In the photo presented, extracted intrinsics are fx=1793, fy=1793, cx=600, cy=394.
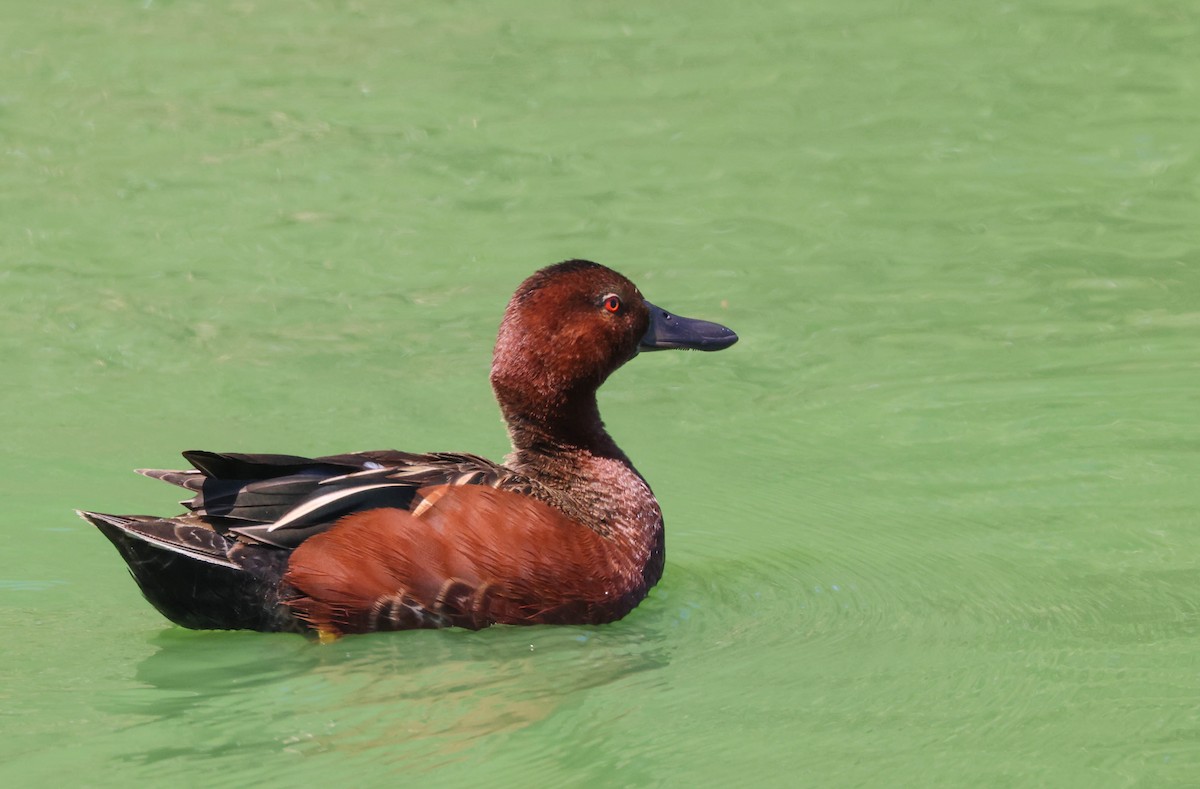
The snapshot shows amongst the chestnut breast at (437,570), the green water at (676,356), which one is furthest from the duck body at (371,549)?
the green water at (676,356)

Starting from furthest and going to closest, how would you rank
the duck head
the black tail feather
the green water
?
1. the duck head
2. the black tail feather
3. the green water

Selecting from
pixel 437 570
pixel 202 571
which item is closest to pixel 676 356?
pixel 437 570

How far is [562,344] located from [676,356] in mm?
2631

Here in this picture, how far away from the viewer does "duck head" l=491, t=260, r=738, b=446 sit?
7.07m

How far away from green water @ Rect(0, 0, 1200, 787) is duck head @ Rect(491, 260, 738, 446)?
0.82m

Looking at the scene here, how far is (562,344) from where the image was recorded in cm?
711

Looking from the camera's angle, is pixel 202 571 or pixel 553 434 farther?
pixel 553 434

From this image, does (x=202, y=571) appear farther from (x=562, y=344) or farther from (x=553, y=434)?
(x=562, y=344)

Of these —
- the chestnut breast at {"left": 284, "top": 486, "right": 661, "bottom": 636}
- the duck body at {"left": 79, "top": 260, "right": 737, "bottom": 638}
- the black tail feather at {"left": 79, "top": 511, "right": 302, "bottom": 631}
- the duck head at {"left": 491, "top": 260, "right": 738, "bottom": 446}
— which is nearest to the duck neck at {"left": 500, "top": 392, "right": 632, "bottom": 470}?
the duck head at {"left": 491, "top": 260, "right": 738, "bottom": 446}

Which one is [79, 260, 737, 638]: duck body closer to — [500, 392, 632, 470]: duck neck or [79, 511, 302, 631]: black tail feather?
[79, 511, 302, 631]: black tail feather

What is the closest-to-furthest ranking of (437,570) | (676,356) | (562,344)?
(437,570), (562,344), (676,356)

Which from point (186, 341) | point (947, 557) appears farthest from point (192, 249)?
point (947, 557)

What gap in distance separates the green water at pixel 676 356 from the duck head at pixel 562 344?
2.69 ft

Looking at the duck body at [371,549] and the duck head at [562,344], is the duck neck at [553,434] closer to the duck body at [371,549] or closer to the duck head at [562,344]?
the duck head at [562,344]
